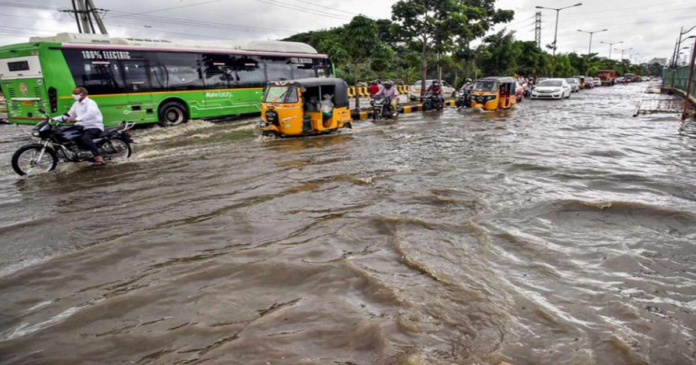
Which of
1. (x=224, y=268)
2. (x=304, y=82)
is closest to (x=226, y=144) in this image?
(x=304, y=82)

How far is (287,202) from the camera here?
5.95 metres

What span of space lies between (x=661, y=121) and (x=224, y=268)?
16357 millimetres

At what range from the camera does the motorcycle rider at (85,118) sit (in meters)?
8.12

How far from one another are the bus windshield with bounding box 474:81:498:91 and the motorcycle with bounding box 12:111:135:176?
1564 cm

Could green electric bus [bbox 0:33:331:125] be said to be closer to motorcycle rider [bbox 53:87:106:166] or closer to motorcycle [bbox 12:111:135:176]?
motorcycle [bbox 12:111:135:176]

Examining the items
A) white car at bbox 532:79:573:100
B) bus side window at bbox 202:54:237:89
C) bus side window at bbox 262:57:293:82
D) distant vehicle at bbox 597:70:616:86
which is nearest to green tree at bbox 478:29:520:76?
white car at bbox 532:79:573:100

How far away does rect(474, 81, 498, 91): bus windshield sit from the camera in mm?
18906

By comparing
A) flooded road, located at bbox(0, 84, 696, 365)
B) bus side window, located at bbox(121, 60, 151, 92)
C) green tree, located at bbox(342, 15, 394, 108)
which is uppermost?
green tree, located at bbox(342, 15, 394, 108)

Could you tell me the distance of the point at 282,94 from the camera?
37.5 ft

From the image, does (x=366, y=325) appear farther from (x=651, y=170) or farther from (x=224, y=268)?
(x=651, y=170)

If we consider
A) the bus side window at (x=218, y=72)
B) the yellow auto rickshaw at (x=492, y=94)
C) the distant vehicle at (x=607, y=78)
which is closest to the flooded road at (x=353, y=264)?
the bus side window at (x=218, y=72)

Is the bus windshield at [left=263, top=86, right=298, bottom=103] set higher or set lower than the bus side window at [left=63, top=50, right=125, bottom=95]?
lower

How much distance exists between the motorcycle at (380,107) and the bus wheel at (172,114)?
688 cm

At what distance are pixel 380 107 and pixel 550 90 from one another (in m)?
15.1
